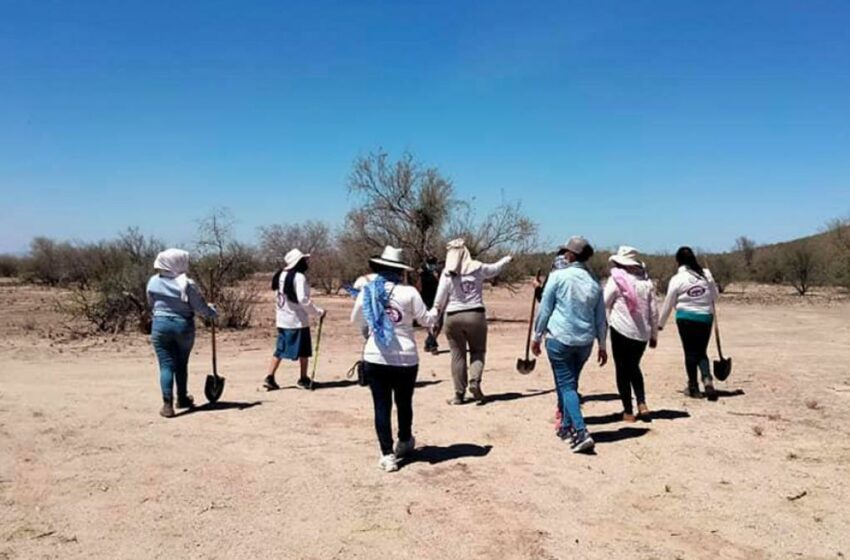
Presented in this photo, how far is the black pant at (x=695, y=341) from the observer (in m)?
8.25

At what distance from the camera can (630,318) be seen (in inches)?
280

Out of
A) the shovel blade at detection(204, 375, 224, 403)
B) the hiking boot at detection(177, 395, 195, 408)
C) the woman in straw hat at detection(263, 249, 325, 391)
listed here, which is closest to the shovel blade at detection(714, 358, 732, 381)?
the woman in straw hat at detection(263, 249, 325, 391)

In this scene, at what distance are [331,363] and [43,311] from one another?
703 inches

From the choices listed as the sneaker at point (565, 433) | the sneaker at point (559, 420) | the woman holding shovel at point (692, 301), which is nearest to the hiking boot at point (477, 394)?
the sneaker at point (559, 420)

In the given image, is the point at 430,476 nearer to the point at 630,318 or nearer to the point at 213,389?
the point at 630,318

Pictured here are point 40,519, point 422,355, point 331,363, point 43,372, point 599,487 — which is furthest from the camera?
Answer: point 422,355

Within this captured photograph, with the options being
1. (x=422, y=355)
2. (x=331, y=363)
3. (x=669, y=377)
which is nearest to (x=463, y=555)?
(x=669, y=377)

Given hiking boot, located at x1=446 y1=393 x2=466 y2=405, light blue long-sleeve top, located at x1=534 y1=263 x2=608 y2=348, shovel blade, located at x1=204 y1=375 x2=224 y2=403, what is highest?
light blue long-sleeve top, located at x1=534 y1=263 x2=608 y2=348

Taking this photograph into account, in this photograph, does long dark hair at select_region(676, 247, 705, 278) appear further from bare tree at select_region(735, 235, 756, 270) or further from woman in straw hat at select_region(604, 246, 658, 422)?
bare tree at select_region(735, 235, 756, 270)

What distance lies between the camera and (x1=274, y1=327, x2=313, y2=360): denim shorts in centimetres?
928

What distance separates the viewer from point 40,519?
483cm

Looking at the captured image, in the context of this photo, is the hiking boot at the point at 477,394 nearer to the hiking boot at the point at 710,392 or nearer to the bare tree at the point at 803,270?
the hiking boot at the point at 710,392

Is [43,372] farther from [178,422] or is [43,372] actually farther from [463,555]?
[463,555]

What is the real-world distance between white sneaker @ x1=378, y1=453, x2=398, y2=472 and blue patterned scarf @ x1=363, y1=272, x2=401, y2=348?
3.18 feet
